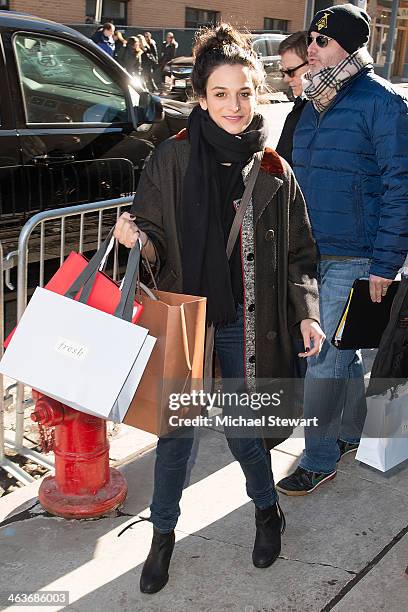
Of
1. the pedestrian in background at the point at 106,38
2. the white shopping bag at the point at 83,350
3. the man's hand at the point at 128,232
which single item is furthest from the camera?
the pedestrian in background at the point at 106,38

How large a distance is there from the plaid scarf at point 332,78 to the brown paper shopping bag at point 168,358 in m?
1.19

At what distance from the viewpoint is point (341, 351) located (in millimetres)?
3379

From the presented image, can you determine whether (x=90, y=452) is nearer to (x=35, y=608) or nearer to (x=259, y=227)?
(x=35, y=608)

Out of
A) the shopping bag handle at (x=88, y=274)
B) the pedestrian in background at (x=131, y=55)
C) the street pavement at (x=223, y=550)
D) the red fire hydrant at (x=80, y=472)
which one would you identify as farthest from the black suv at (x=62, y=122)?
the pedestrian in background at (x=131, y=55)

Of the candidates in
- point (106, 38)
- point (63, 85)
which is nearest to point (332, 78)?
point (63, 85)

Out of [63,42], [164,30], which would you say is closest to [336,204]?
[63,42]

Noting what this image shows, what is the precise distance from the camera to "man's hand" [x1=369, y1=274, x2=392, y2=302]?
10.1ft

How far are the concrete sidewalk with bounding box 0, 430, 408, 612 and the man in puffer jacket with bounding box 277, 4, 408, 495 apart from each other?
0.25 m

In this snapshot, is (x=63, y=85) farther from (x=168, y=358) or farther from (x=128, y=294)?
(x=168, y=358)

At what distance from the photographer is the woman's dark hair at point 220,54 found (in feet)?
8.29

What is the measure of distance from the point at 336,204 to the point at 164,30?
25.7 metres

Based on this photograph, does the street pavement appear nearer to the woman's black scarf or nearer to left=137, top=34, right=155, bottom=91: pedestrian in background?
the woman's black scarf

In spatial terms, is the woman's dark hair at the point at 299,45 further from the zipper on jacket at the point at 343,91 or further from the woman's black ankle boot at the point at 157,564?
the woman's black ankle boot at the point at 157,564

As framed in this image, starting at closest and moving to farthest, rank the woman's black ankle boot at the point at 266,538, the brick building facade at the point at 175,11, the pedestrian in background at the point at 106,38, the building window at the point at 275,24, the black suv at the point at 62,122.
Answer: the woman's black ankle boot at the point at 266,538 < the black suv at the point at 62,122 < the pedestrian in background at the point at 106,38 < the brick building facade at the point at 175,11 < the building window at the point at 275,24
